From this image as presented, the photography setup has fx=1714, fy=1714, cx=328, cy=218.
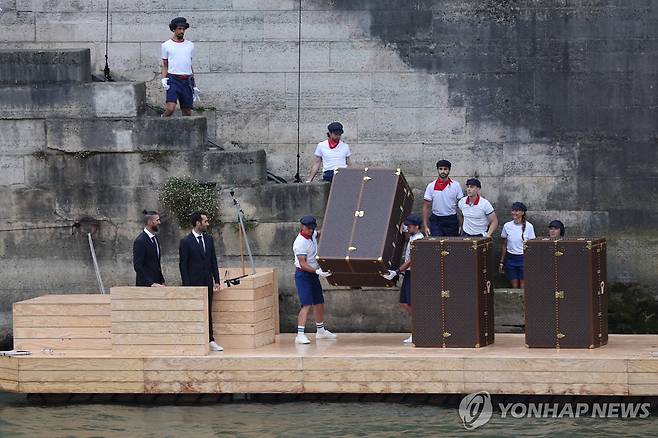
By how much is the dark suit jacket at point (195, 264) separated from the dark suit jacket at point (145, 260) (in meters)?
0.35

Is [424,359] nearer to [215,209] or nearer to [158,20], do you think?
[215,209]

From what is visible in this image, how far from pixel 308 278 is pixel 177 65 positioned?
2871mm

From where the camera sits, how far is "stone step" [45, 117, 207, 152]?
18.7 m

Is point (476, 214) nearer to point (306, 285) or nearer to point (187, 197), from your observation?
point (306, 285)

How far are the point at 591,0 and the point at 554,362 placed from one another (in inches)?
186

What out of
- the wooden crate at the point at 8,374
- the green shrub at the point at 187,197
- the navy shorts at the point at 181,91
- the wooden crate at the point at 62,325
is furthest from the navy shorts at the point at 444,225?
the wooden crate at the point at 8,374

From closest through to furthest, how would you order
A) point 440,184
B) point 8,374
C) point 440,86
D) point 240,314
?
point 8,374
point 240,314
point 440,184
point 440,86

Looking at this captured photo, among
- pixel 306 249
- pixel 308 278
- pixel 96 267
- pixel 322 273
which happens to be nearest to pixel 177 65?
pixel 96 267

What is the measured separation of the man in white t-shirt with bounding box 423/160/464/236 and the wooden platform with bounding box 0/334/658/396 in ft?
6.09

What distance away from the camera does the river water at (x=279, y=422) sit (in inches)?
610

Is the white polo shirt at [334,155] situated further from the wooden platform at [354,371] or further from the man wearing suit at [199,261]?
the wooden platform at [354,371]

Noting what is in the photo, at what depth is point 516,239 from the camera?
18.5 metres

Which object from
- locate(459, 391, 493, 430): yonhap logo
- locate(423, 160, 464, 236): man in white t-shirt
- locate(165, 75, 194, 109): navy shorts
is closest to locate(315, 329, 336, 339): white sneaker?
locate(423, 160, 464, 236): man in white t-shirt

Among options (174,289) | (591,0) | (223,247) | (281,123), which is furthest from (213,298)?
(591,0)
